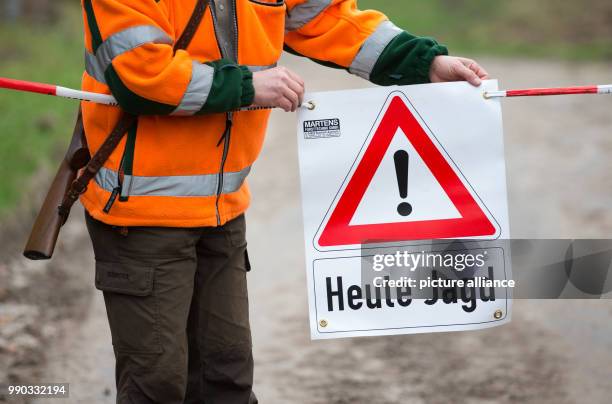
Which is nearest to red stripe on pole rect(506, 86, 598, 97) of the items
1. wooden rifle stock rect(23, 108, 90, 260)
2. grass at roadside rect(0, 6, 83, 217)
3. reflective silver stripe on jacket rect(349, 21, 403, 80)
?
reflective silver stripe on jacket rect(349, 21, 403, 80)

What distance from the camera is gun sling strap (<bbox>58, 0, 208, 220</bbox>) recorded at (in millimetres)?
2949

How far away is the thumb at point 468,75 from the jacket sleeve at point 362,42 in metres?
0.14

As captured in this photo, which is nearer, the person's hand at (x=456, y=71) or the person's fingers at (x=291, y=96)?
the person's fingers at (x=291, y=96)

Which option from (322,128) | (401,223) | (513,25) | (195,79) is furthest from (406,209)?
(513,25)

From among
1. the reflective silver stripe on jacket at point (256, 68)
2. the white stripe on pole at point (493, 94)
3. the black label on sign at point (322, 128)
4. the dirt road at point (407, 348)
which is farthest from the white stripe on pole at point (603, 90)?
the dirt road at point (407, 348)

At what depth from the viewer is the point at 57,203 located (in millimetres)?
3279

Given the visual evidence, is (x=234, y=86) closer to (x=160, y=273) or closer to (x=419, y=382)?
(x=160, y=273)

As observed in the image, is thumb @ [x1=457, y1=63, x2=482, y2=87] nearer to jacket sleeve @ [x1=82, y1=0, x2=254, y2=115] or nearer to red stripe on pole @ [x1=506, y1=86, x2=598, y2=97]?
red stripe on pole @ [x1=506, y1=86, x2=598, y2=97]

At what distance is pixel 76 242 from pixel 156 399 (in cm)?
392

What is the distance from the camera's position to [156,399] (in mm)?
3154

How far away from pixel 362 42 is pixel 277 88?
55 centimetres

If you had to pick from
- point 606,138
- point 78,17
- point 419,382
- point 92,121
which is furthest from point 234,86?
point 78,17

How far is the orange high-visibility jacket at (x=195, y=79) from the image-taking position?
9.25 feet

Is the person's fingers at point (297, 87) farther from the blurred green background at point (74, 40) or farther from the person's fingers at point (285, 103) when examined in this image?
the blurred green background at point (74, 40)
